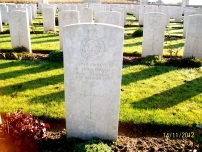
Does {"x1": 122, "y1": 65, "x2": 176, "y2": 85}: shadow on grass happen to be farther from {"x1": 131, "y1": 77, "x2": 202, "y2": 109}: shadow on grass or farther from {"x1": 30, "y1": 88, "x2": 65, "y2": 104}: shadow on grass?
{"x1": 30, "y1": 88, "x2": 65, "y2": 104}: shadow on grass

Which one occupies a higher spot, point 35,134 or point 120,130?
point 35,134

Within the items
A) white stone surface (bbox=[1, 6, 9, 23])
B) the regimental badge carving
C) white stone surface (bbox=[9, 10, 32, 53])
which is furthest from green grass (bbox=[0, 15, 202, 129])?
white stone surface (bbox=[1, 6, 9, 23])

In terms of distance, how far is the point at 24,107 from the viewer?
4938 millimetres

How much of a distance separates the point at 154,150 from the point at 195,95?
2.47 meters

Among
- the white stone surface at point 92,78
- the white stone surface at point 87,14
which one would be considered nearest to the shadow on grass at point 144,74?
the white stone surface at point 92,78

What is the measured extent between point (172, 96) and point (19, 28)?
6.49m

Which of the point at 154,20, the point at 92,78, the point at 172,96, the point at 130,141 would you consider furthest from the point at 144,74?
the point at 92,78

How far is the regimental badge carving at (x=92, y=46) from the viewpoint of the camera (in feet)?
11.5

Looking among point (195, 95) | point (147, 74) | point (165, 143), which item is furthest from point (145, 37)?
point (165, 143)

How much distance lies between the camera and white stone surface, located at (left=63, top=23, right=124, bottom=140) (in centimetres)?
349

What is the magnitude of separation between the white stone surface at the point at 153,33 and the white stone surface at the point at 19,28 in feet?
15.0

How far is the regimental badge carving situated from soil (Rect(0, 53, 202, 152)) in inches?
59.0

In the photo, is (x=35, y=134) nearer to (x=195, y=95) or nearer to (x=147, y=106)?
(x=147, y=106)
